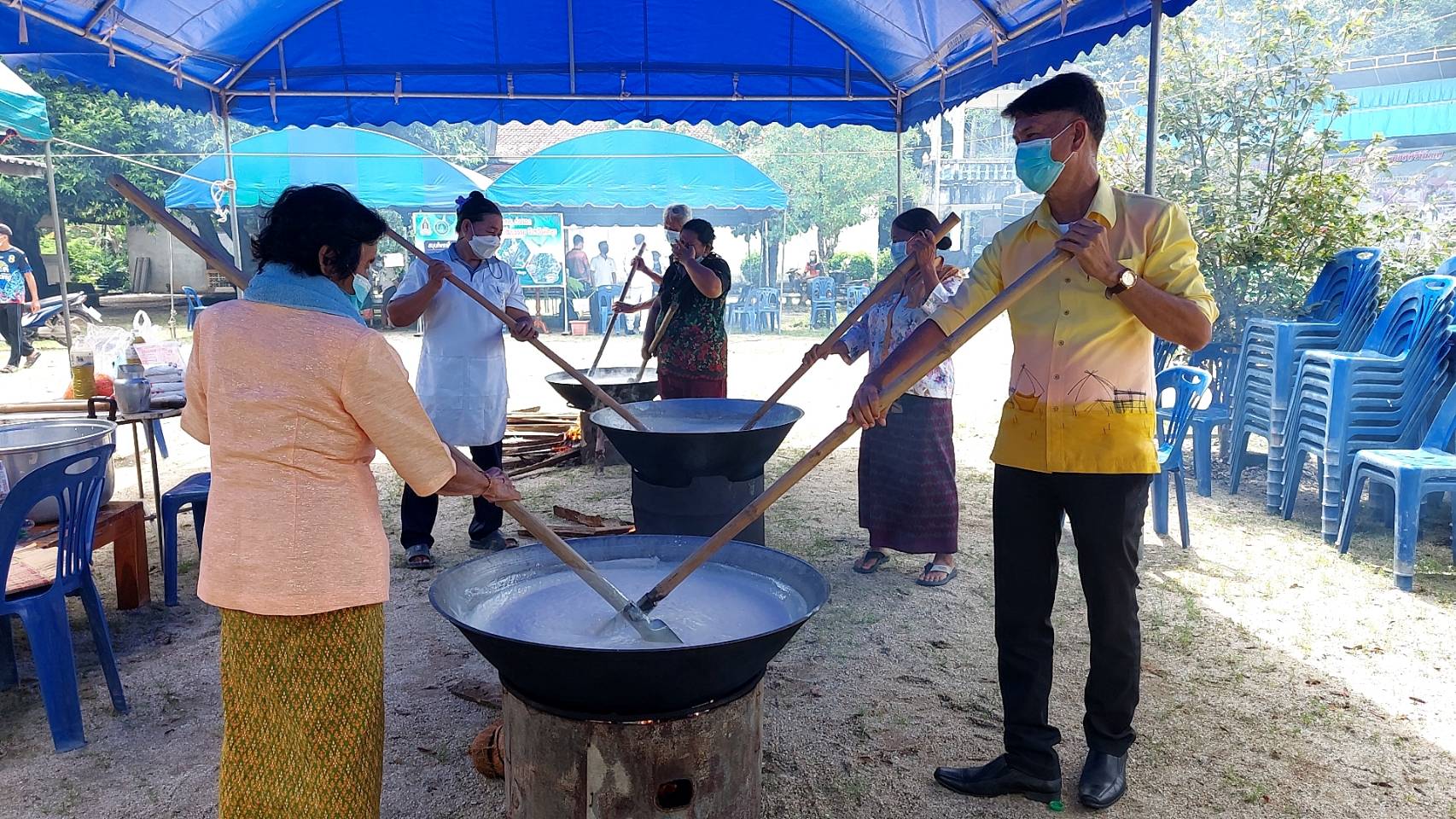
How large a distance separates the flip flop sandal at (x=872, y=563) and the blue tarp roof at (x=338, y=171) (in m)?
12.2

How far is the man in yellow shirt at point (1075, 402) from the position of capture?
221 centimetres

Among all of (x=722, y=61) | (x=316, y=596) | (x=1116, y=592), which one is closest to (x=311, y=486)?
(x=316, y=596)

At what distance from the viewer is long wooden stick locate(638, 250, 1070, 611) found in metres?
2.06

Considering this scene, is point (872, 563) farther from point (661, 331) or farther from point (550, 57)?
point (550, 57)

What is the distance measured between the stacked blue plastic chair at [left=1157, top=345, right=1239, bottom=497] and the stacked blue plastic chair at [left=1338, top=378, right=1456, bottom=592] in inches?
41.0

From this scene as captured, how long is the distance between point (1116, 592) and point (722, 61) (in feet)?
15.9

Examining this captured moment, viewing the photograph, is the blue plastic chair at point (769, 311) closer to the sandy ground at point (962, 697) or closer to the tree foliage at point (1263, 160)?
the tree foliage at point (1263, 160)

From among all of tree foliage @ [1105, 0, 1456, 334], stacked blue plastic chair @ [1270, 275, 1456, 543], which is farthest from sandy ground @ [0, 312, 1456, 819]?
tree foliage @ [1105, 0, 1456, 334]

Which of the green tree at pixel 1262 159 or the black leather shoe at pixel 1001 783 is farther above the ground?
the green tree at pixel 1262 159

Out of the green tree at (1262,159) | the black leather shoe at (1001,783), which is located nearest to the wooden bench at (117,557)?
the black leather shoe at (1001,783)

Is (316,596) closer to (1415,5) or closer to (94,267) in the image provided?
(94,267)

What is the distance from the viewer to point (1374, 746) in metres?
2.90

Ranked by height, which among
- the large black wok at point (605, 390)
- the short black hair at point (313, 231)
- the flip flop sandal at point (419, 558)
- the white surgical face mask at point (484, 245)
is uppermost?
the white surgical face mask at point (484, 245)

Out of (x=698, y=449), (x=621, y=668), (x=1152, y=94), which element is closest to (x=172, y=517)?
(x=698, y=449)
